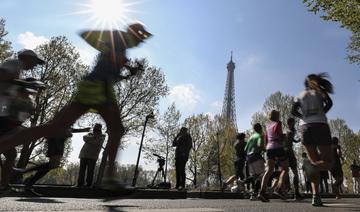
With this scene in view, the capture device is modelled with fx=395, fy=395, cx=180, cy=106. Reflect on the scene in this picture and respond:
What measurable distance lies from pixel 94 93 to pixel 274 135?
15.7 feet

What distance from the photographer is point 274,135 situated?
8023 millimetres

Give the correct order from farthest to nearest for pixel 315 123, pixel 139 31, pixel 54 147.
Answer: pixel 54 147 < pixel 315 123 < pixel 139 31

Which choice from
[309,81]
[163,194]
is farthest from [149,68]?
[309,81]

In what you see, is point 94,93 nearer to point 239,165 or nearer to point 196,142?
point 239,165

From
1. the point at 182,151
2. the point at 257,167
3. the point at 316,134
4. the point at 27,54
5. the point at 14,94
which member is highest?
the point at 27,54

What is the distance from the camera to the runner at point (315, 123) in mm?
5938

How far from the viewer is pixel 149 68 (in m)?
34.4

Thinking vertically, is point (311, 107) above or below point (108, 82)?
above

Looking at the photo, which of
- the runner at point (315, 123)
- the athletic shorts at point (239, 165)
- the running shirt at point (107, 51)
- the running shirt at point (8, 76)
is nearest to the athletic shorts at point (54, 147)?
the running shirt at point (8, 76)

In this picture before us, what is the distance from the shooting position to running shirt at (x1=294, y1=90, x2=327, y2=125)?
6148 mm

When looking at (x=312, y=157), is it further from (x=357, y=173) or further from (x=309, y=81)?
(x=357, y=173)

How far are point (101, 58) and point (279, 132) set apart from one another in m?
4.70

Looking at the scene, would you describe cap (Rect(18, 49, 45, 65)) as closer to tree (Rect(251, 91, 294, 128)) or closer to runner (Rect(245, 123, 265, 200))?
runner (Rect(245, 123, 265, 200))

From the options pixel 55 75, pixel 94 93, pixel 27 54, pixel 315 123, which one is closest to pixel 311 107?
pixel 315 123
